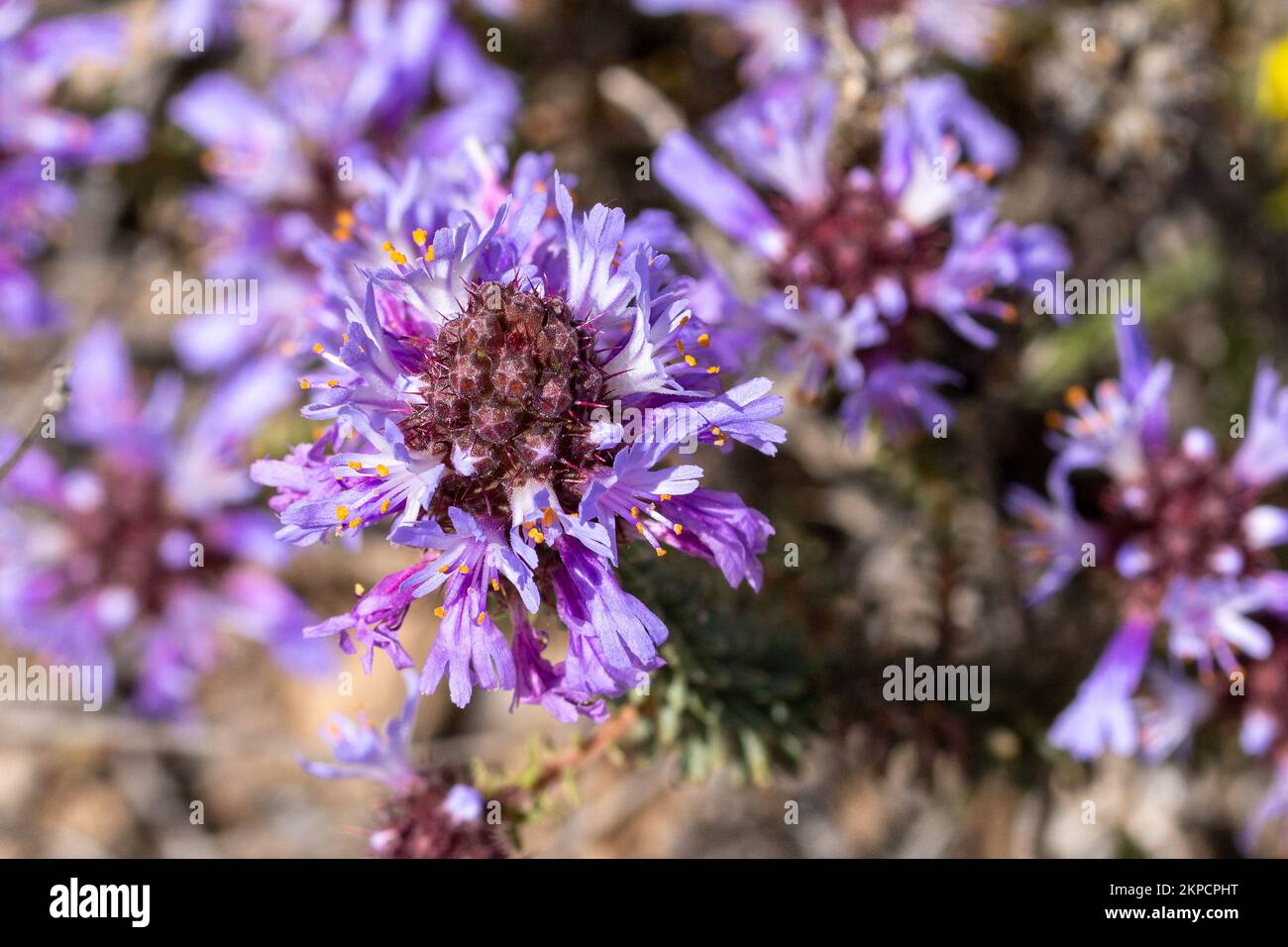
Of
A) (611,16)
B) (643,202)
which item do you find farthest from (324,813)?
(611,16)

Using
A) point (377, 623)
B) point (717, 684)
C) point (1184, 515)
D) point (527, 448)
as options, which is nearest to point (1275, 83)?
point (1184, 515)

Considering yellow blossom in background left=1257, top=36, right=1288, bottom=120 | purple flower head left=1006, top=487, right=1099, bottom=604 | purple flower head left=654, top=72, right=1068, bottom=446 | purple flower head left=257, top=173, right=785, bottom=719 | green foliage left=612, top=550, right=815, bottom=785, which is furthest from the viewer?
yellow blossom in background left=1257, top=36, right=1288, bottom=120

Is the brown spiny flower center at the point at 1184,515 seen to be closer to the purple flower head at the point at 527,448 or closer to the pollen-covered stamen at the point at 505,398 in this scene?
the purple flower head at the point at 527,448

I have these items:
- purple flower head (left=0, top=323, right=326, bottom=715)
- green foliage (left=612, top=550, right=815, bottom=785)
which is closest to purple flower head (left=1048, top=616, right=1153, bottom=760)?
green foliage (left=612, top=550, right=815, bottom=785)

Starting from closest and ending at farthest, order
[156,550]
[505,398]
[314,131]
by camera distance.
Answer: [505,398] → [314,131] → [156,550]

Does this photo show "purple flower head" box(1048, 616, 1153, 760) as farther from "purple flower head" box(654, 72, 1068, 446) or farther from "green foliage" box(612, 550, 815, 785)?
"purple flower head" box(654, 72, 1068, 446)

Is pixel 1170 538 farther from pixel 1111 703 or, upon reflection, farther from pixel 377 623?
pixel 377 623

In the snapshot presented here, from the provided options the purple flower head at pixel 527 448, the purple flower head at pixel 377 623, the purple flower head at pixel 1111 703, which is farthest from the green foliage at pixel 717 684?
the purple flower head at pixel 1111 703
